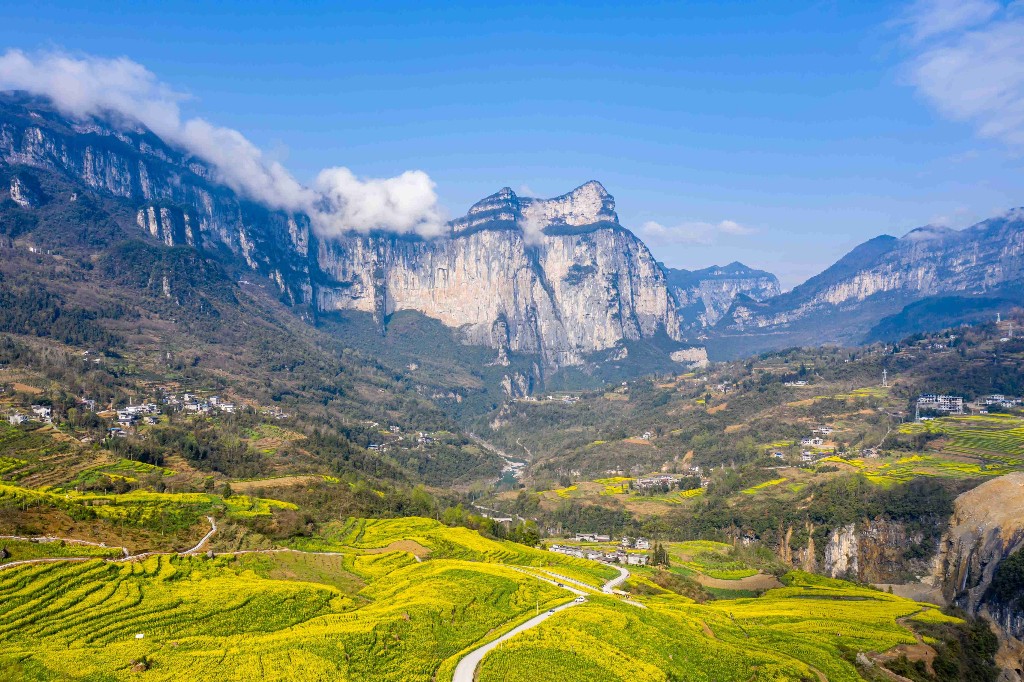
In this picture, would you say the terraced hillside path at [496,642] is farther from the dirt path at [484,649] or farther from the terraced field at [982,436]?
the terraced field at [982,436]

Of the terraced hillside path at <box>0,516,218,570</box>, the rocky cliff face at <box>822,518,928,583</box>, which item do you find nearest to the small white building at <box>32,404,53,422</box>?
the terraced hillside path at <box>0,516,218,570</box>

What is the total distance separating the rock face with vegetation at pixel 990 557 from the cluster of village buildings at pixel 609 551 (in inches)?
1920

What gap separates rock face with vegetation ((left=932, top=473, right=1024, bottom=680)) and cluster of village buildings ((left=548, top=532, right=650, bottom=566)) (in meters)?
48.8

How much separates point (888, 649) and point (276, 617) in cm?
4964

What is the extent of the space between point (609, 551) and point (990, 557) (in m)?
60.8

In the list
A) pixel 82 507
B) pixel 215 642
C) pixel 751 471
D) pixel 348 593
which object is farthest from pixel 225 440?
pixel 751 471

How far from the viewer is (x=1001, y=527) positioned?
10219 cm

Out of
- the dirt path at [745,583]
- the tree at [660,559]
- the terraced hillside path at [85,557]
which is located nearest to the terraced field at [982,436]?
the dirt path at [745,583]

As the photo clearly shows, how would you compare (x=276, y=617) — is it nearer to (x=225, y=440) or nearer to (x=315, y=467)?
(x=315, y=467)

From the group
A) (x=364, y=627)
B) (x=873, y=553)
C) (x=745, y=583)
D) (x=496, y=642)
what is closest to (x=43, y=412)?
(x=364, y=627)

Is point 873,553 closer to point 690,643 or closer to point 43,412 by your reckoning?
point 690,643

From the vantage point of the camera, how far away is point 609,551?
127250 mm

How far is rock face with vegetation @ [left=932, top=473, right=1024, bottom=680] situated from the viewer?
291ft

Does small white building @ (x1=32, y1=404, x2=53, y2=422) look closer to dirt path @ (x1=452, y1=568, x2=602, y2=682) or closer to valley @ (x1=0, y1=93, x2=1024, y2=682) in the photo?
valley @ (x1=0, y1=93, x2=1024, y2=682)
